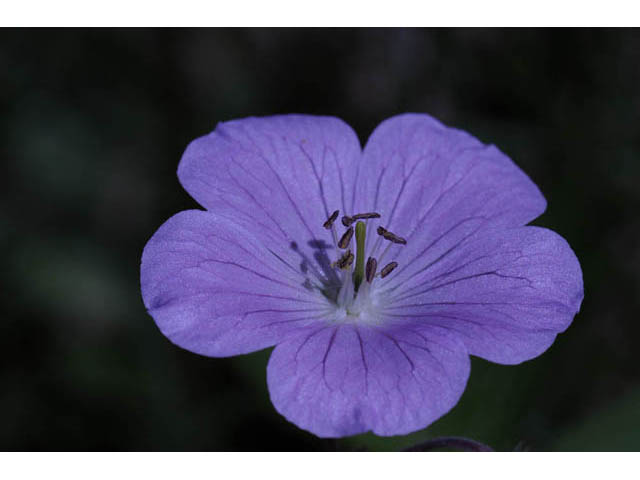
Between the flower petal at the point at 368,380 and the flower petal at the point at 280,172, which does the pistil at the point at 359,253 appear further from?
the flower petal at the point at 368,380

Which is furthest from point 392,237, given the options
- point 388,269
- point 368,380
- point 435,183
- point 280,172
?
point 368,380

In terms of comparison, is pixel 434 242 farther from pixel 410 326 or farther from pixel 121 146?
pixel 121 146

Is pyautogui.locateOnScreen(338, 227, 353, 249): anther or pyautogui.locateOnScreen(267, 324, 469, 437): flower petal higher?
pyautogui.locateOnScreen(338, 227, 353, 249): anther

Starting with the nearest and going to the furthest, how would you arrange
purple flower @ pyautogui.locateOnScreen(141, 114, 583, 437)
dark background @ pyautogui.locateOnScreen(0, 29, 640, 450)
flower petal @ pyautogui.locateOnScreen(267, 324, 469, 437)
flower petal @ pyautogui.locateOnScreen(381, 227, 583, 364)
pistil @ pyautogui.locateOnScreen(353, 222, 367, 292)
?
1. flower petal @ pyautogui.locateOnScreen(267, 324, 469, 437)
2. purple flower @ pyautogui.locateOnScreen(141, 114, 583, 437)
3. flower petal @ pyautogui.locateOnScreen(381, 227, 583, 364)
4. pistil @ pyautogui.locateOnScreen(353, 222, 367, 292)
5. dark background @ pyautogui.locateOnScreen(0, 29, 640, 450)

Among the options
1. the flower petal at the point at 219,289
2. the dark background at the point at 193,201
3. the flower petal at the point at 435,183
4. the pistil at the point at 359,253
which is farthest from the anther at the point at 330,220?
the dark background at the point at 193,201

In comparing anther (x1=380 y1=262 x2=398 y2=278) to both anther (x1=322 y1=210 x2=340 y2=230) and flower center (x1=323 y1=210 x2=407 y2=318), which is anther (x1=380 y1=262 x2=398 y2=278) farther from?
anther (x1=322 y1=210 x2=340 y2=230)

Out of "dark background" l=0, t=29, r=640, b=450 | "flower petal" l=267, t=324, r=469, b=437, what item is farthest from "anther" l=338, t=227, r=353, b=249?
"dark background" l=0, t=29, r=640, b=450
